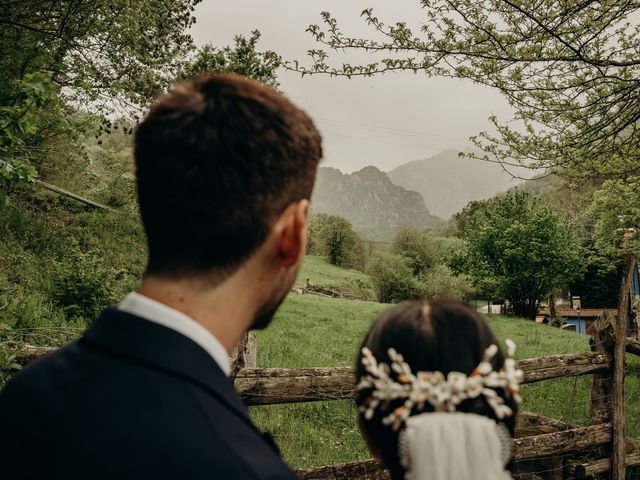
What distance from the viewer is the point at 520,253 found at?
96.9 feet

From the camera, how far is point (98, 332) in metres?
1.04

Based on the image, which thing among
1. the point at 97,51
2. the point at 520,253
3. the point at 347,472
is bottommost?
the point at 347,472

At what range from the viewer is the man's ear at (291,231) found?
1219 millimetres

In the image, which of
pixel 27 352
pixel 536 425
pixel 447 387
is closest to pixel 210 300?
pixel 447 387

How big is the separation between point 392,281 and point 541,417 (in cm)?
3729

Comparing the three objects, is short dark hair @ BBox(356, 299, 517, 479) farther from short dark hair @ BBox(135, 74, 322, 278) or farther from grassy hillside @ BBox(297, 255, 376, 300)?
grassy hillside @ BBox(297, 255, 376, 300)

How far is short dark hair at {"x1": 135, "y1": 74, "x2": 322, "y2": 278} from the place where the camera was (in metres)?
1.11

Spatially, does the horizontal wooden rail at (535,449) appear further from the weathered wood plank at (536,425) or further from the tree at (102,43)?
the tree at (102,43)

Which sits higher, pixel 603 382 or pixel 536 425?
pixel 603 382

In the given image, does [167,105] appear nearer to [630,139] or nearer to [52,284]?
[630,139]

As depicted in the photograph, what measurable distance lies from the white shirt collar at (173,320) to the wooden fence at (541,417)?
111 inches

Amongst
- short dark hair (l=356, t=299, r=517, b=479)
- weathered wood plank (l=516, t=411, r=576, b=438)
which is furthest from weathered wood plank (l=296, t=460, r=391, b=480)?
short dark hair (l=356, t=299, r=517, b=479)

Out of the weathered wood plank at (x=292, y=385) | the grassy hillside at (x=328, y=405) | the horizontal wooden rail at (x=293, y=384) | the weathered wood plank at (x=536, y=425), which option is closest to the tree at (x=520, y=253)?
the grassy hillside at (x=328, y=405)

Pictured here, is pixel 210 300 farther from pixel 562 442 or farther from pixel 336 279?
pixel 336 279
